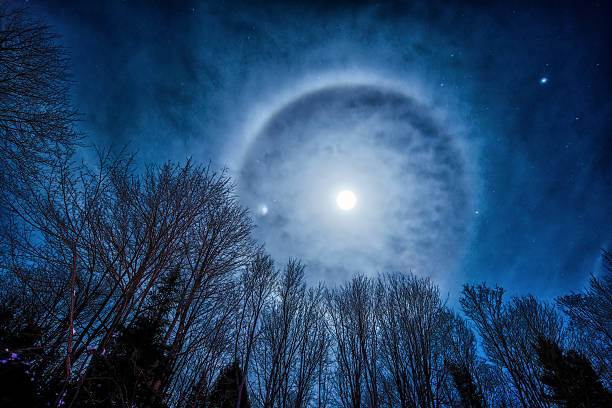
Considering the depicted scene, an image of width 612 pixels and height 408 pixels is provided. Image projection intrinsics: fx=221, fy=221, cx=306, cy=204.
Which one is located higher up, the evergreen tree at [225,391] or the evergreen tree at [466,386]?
the evergreen tree at [466,386]

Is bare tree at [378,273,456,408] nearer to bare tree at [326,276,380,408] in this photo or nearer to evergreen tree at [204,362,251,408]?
bare tree at [326,276,380,408]

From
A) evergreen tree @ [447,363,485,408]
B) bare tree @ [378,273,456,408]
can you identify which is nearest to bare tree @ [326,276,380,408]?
bare tree @ [378,273,456,408]

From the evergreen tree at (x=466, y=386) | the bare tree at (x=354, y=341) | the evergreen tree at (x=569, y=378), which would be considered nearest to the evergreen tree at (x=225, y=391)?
the bare tree at (x=354, y=341)

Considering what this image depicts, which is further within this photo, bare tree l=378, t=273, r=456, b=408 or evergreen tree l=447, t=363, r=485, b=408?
evergreen tree l=447, t=363, r=485, b=408

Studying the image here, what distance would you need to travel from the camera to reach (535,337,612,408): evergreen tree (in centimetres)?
1141

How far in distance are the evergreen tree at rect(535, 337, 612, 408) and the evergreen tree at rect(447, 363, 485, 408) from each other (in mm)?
3459

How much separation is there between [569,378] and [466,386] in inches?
197

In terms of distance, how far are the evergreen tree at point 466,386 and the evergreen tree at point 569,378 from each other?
3.46 metres

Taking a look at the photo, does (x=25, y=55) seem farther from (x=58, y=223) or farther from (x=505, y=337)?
(x=505, y=337)

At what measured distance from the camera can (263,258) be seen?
29.7ft

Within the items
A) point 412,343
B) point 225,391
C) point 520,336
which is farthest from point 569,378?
point 225,391

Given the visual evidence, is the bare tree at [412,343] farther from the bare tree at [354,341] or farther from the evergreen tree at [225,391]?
the evergreen tree at [225,391]

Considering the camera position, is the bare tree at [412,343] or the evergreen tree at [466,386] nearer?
the bare tree at [412,343]

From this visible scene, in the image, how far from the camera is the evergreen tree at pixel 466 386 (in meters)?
13.1
